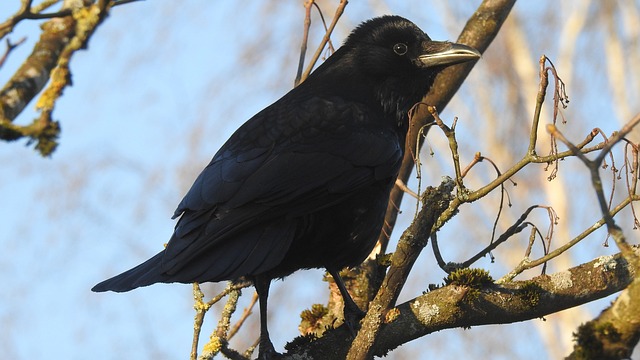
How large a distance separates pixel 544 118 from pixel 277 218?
43.9 feet

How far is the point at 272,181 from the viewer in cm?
452

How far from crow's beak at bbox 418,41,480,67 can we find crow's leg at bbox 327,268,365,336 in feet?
4.27

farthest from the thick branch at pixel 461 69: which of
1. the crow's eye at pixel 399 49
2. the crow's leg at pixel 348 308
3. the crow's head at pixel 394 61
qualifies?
the crow's leg at pixel 348 308

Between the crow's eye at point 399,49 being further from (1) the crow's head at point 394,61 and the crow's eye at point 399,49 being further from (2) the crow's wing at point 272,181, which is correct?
(2) the crow's wing at point 272,181

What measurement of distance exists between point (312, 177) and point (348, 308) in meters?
0.63

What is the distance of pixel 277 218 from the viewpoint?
14.7 ft

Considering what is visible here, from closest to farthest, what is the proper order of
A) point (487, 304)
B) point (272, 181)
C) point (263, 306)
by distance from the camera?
point (487, 304)
point (272, 181)
point (263, 306)

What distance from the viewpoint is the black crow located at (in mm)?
4289

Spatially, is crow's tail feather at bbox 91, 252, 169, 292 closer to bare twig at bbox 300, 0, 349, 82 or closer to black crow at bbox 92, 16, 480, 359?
black crow at bbox 92, 16, 480, 359

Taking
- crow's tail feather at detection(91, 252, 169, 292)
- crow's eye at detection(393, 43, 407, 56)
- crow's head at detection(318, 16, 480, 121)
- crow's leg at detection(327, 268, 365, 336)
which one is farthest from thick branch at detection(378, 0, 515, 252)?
crow's tail feather at detection(91, 252, 169, 292)

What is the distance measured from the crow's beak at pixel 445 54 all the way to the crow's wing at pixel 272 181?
0.48 m

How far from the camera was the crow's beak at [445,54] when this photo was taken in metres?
5.38

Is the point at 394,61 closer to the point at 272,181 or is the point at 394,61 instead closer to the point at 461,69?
the point at 461,69

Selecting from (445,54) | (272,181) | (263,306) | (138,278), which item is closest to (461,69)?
(445,54)
